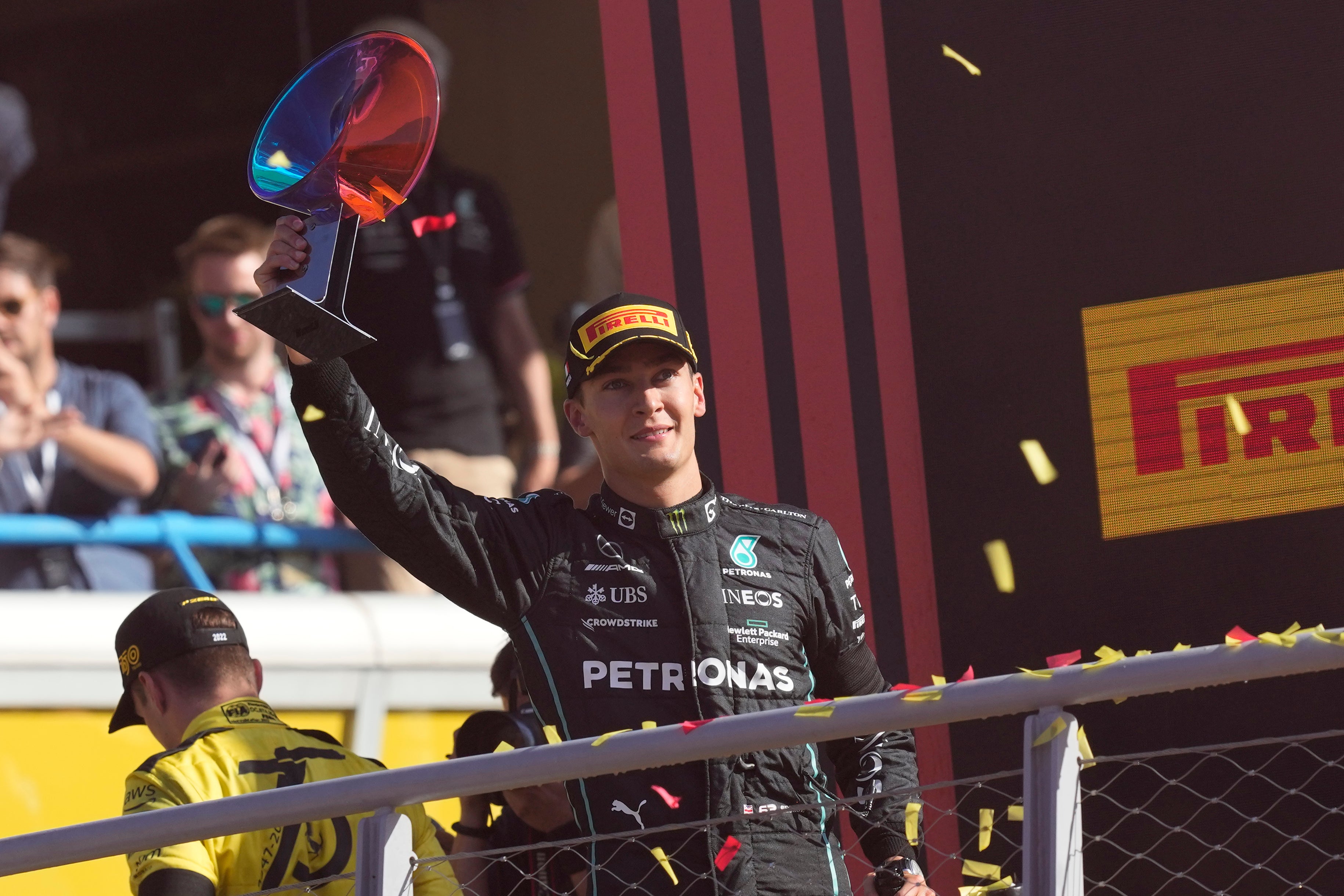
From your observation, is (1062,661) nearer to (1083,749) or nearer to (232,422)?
(1083,749)

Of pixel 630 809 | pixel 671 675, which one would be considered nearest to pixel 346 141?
pixel 671 675

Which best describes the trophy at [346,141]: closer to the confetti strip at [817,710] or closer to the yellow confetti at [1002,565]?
the confetti strip at [817,710]

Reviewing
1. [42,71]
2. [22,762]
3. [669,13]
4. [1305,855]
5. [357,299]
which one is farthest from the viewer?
[42,71]

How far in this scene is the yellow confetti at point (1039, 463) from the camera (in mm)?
3107

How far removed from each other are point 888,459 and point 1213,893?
1080mm

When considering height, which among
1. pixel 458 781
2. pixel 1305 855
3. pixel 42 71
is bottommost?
pixel 1305 855

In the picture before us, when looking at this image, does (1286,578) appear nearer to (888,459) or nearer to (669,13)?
(888,459)

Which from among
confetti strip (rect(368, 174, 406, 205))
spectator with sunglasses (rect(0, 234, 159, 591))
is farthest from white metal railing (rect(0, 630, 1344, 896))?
spectator with sunglasses (rect(0, 234, 159, 591))

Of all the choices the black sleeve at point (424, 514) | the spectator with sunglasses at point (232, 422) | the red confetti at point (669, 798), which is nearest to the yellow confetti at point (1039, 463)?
the black sleeve at point (424, 514)

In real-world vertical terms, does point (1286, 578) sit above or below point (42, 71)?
below

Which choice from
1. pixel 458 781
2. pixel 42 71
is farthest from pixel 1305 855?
pixel 42 71

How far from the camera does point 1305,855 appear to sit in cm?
293

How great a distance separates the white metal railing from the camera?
1.96 m

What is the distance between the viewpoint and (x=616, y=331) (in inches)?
95.0
